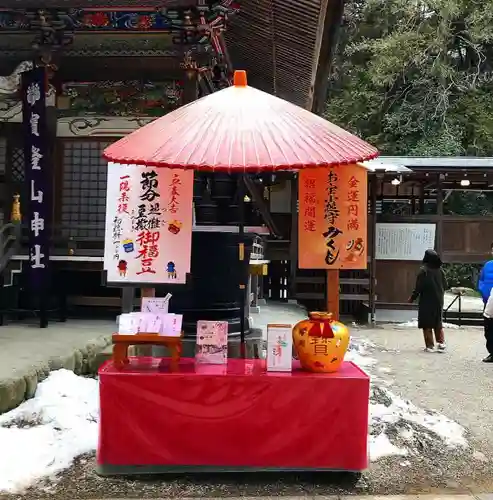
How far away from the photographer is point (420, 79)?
24703 millimetres

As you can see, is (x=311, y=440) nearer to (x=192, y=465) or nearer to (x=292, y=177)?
(x=192, y=465)

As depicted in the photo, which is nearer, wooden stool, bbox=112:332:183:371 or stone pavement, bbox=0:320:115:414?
wooden stool, bbox=112:332:183:371

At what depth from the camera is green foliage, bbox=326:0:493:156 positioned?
922 inches

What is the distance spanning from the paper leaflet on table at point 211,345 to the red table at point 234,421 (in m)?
0.41

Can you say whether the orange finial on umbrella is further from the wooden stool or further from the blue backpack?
the blue backpack

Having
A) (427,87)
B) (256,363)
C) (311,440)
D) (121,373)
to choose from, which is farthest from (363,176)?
(427,87)

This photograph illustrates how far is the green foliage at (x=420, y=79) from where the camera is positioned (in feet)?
76.8

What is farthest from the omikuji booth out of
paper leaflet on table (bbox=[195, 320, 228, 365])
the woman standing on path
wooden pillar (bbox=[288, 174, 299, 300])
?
wooden pillar (bbox=[288, 174, 299, 300])

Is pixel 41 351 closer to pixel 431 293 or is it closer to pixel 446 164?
pixel 431 293

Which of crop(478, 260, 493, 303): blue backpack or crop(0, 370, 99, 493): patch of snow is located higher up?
crop(478, 260, 493, 303): blue backpack

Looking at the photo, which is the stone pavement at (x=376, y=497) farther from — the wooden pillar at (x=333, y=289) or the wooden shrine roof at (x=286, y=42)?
the wooden shrine roof at (x=286, y=42)

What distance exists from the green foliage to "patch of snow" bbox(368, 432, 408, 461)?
1987 centimetres

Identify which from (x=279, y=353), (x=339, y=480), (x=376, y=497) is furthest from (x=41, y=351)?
(x=376, y=497)

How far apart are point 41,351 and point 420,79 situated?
71.7 feet
